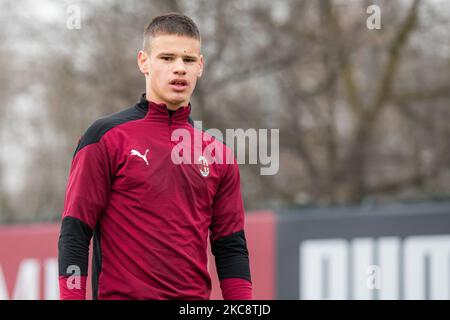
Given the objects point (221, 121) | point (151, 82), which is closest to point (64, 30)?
point (221, 121)

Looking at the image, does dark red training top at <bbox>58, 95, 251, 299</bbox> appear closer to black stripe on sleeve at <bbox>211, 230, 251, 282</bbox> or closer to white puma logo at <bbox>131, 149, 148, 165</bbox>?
white puma logo at <bbox>131, 149, 148, 165</bbox>

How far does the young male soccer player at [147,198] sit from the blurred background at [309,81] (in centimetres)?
1052

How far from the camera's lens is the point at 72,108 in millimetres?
17578

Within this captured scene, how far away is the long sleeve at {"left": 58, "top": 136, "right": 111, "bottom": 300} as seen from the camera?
417 cm

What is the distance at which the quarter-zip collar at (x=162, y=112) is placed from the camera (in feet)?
14.6

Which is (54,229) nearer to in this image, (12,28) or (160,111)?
(12,28)

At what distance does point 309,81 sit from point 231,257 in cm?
1204

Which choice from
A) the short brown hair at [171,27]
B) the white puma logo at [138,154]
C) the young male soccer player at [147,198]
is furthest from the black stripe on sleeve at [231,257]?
the short brown hair at [171,27]

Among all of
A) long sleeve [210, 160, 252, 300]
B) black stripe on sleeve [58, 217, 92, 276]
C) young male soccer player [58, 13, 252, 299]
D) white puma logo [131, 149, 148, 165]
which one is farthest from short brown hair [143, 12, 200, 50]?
black stripe on sleeve [58, 217, 92, 276]

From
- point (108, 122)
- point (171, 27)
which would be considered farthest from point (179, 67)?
point (108, 122)

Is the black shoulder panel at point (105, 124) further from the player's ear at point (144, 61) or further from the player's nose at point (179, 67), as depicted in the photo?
the player's nose at point (179, 67)

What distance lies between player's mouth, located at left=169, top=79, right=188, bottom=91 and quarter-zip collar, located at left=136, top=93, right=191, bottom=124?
11 cm

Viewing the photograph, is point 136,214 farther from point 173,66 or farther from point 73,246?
point 173,66
